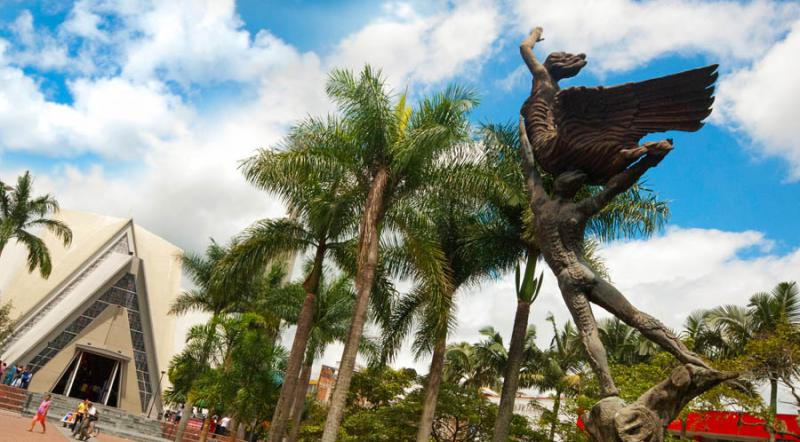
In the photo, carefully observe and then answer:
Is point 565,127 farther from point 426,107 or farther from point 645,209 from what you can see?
point 645,209

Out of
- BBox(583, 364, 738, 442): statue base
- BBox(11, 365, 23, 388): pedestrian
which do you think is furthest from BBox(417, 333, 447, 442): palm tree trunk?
BBox(11, 365, 23, 388): pedestrian

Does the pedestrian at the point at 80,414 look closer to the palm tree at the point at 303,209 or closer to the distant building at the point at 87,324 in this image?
the palm tree at the point at 303,209

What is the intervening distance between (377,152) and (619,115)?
6.43m

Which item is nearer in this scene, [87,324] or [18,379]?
[18,379]

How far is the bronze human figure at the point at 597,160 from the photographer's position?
5.38 m

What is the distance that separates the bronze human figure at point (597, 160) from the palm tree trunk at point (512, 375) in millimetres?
7205

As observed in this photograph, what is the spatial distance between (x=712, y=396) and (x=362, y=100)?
32.4ft

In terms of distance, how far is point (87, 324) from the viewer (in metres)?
34.3

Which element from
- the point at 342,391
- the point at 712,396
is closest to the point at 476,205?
the point at 342,391

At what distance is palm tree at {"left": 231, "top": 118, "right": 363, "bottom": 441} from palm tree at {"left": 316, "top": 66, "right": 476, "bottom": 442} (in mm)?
265

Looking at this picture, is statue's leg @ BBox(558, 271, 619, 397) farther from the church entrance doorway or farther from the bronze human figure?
the church entrance doorway

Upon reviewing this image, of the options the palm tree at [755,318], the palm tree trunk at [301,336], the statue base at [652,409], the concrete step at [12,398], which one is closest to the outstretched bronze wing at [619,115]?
the statue base at [652,409]

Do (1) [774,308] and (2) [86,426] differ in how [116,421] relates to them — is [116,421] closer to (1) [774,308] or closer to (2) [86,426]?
(2) [86,426]

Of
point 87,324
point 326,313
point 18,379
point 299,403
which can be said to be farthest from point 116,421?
point 326,313
